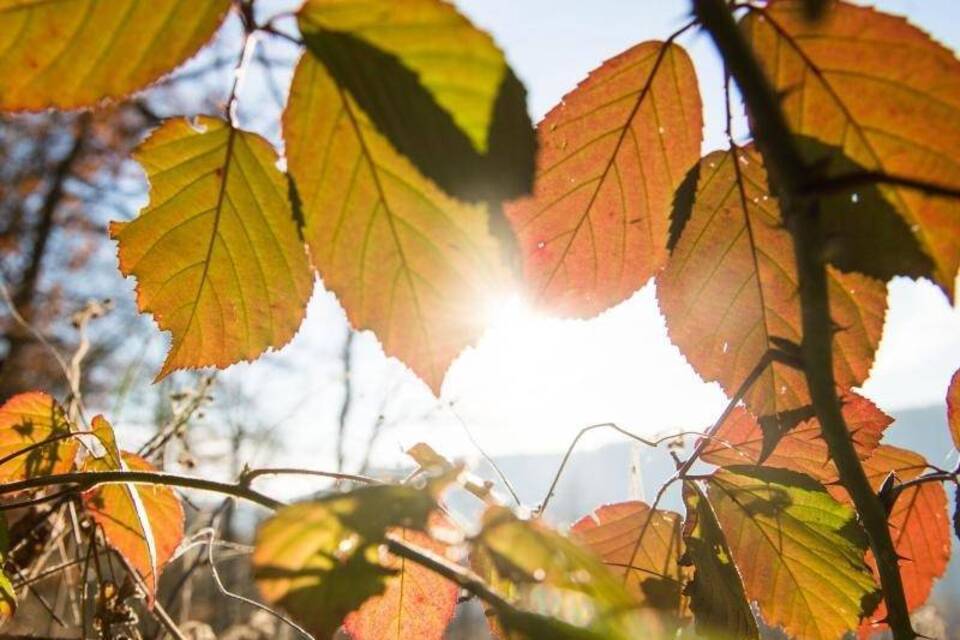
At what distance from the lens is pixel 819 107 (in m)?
0.42

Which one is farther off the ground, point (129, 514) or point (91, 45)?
point (91, 45)

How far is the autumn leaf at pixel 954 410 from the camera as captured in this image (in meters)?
0.68

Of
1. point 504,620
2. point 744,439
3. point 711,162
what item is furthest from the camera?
point 744,439

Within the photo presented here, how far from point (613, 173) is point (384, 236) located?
7.4 inches

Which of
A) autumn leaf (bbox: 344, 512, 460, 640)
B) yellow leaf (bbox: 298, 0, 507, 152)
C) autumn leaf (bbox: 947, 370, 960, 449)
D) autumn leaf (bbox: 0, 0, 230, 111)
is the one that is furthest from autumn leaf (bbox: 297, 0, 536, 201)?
autumn leaf (bbox: 947, 370, 960, 449)

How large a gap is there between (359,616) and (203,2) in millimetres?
435

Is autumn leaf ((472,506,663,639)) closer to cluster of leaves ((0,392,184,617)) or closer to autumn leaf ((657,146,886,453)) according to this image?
autumn leaf ((657,146,886,453))

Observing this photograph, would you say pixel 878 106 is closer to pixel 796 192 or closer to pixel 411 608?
pixel 796 192

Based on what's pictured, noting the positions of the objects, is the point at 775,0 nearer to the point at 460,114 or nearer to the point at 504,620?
the point at 460,114

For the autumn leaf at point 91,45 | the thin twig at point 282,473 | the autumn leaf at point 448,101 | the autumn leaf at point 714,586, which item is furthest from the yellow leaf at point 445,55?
the autumn leaf at point 714,586

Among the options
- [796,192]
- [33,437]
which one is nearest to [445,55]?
[796,192]

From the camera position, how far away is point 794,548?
577 mm

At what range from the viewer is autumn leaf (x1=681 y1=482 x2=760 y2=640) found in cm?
49

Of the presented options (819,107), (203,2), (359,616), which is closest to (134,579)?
(359,616)
